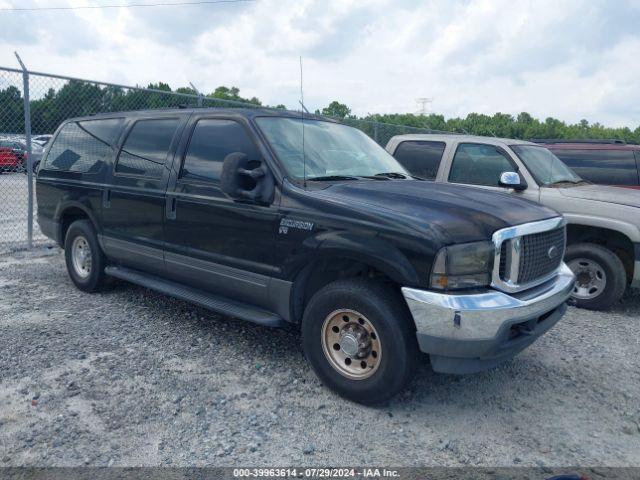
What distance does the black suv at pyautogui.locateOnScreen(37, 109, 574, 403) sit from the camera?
3039 mm

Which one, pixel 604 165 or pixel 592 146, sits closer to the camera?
pixel 604 165

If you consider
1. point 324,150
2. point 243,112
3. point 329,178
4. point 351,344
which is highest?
point 243,112

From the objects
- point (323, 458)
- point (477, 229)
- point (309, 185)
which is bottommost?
point (323, 458)

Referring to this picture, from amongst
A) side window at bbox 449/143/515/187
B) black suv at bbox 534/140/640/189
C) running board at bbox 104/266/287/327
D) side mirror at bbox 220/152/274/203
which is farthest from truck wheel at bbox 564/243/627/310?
side mirror at bbox 220/152/274/203

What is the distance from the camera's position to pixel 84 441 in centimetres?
291

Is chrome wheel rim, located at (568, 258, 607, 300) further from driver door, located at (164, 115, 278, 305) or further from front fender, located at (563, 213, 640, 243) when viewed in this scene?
driver door, located at (164, 115, 278, 305)

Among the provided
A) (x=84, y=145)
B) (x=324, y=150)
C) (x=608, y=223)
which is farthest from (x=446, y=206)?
(x=84, y=145)

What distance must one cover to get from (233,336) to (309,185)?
1.64m

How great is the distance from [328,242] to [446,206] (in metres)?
0.79

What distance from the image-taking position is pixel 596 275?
5.60 metres

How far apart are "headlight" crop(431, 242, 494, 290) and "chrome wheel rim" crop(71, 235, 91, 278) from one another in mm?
4082

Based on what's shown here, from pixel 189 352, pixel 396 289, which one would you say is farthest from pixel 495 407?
pixel 189 352

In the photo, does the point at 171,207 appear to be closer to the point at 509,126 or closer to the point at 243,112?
the point at 243,112

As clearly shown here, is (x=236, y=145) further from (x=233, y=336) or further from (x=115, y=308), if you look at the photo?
(x=115, y=308)
